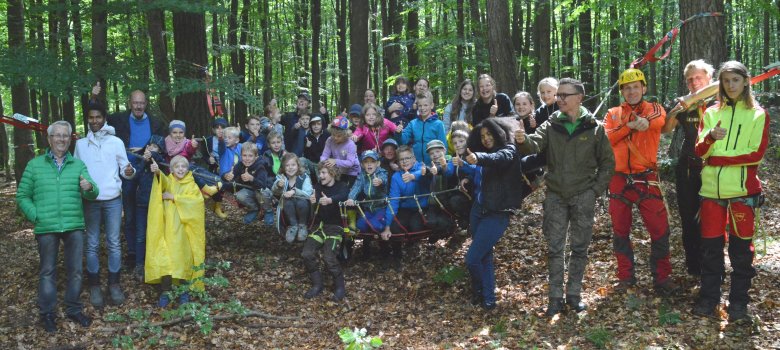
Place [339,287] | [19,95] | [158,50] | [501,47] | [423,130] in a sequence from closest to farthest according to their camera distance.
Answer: [339,287]
[423,130]
[158,50]
[501,47]
[19,95]

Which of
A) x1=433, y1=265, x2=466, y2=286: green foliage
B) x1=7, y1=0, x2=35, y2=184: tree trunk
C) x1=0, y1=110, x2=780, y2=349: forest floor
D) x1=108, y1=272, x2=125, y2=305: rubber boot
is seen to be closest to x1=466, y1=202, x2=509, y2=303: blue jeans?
x1=0, y1=110, x2=780, y2=349: forest floor

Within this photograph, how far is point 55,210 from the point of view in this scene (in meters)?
5.40

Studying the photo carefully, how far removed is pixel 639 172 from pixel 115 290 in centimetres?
521

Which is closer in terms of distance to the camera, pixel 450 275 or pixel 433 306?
pixel 433 306

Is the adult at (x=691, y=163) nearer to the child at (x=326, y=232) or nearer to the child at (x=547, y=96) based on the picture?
the child at (x=547, y=96)

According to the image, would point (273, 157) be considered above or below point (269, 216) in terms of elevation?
above

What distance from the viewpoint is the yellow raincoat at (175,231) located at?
19.8 feet

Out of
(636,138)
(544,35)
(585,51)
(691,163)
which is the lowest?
(691,163)

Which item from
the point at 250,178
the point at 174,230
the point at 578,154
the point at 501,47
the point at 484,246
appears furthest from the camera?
the point at 501,47

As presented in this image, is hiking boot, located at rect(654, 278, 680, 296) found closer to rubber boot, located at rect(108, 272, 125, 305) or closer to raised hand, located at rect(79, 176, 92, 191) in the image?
rubber boot, located at rect(108, 272, 125, 305)

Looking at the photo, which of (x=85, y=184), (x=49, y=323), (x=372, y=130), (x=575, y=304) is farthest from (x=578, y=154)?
(x=49, y=323)

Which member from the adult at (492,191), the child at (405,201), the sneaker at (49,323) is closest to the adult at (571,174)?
the adult at (492,191)

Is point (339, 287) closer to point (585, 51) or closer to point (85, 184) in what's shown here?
point (85, 184)

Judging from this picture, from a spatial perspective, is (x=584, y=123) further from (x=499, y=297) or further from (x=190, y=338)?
(x=190, y=338)
